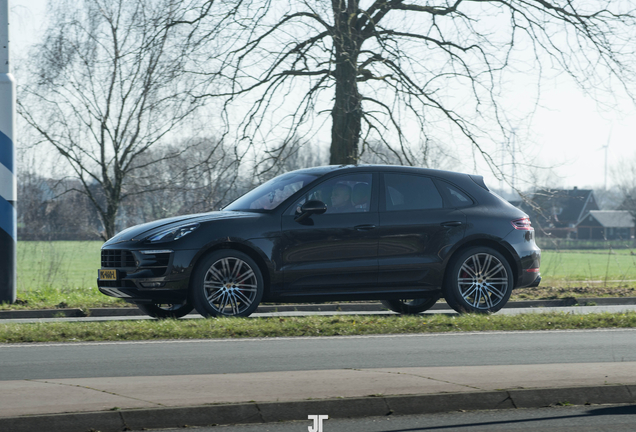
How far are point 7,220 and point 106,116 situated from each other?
8.17 m

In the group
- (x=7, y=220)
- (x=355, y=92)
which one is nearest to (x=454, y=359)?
(x=7, y=220)

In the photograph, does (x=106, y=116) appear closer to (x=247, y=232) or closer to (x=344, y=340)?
(x=247, y=232)

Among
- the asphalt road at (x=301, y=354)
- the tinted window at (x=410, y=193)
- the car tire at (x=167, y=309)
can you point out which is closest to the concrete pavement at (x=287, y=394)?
the asphalt road at (x=301, y=354)

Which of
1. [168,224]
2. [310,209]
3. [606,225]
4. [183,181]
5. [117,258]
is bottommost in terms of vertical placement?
[117,258]

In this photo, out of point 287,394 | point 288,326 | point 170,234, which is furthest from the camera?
point 170,234

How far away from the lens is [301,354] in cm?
806

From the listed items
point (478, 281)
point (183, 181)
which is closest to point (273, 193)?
point (478, 281)

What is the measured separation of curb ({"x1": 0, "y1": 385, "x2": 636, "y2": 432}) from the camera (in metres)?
5.05

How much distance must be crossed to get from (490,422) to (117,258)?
5740 millimetres

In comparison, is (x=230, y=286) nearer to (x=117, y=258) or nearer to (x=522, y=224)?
(x=117, y=258)

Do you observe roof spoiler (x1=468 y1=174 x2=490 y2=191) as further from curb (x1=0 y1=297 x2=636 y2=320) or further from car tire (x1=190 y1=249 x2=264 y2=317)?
car tire (x1=190 y1=249 x2=264 y2=317)

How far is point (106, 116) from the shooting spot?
20547mm

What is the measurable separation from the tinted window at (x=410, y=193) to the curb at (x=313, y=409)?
494 centimetres

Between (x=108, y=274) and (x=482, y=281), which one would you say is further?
(x=482, y=281)
